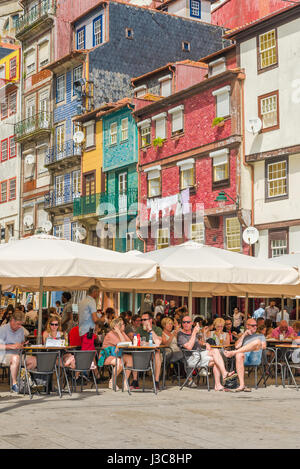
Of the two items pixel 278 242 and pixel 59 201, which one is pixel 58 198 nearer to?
pixel 59 201

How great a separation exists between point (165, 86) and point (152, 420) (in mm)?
32179

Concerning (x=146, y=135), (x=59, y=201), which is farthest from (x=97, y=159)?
(x=146, y=135)

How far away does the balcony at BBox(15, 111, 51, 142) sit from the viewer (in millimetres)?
49844

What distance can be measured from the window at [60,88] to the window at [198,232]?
56.0ft

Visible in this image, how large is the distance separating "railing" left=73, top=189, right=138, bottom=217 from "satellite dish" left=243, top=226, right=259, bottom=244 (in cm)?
975

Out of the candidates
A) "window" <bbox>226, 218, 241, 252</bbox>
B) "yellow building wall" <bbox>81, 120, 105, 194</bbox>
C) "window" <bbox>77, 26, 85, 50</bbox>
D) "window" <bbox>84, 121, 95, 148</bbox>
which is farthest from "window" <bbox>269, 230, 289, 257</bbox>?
"window" <bbox>77, 26, 85, 50</bbox>

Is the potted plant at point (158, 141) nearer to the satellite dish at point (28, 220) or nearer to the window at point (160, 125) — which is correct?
the window at point (160, 125)

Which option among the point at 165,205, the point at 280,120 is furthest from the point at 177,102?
the point at 280,120

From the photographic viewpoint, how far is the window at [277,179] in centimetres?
3089

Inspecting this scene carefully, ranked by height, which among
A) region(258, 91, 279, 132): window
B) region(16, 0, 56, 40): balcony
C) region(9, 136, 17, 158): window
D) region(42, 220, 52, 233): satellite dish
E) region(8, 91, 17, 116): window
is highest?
region(16, 0, 56, 40): balcony

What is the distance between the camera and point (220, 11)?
150ft

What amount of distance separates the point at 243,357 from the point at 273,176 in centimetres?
1826

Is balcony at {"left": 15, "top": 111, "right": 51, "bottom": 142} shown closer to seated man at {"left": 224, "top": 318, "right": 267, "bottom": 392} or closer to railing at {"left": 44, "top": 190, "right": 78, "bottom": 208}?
railing at {"left": 44, "top": 190, "right": 78, "bottom": 208}

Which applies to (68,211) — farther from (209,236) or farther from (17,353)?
(17,353)
